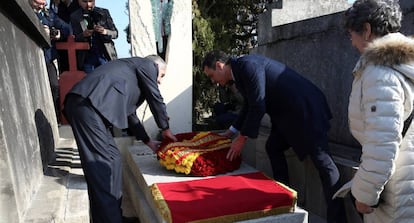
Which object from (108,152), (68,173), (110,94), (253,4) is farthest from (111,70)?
(253,4)

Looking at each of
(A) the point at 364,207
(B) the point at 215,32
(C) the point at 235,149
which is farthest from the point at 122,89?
(B) the point at 215,32

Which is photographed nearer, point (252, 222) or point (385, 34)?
point (385, 34)

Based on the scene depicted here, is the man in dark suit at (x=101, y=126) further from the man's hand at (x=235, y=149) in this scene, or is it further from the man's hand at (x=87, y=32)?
the man's hand at (x=87, y=32)

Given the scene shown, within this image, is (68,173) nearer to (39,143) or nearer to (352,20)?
(39,143)

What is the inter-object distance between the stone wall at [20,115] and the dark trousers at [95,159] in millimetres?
335

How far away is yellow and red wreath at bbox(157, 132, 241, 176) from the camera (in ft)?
10.2

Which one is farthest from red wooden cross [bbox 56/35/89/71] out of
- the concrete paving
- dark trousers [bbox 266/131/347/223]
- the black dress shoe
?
dark trousers [bbox 266/131/347/223]

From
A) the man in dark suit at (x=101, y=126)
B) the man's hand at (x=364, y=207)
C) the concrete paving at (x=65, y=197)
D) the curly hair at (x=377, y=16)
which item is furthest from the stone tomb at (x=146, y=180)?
the curly hair at (x=377, y=16)

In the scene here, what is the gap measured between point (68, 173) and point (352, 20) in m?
2.52

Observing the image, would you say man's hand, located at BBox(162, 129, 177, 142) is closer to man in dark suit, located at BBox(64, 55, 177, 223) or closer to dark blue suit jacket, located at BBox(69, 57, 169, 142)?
dark blue suit jacket, located at BBox(69, 57, 169, 142)

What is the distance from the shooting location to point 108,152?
2.80 meters

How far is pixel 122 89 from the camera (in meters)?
2.84

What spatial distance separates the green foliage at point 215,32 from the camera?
6.45 meters

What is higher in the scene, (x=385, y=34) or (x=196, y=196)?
(x=385, y=34)
